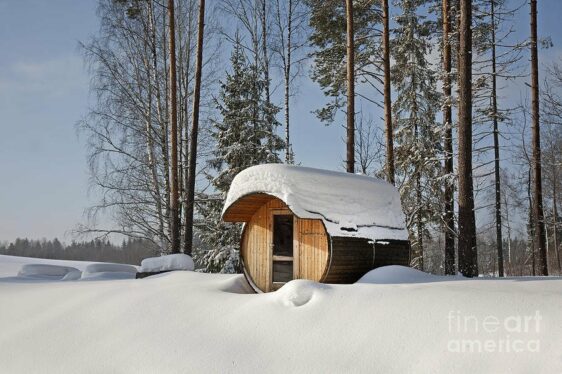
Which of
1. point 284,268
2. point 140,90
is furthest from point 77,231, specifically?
point 284,268

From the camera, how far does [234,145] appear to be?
17.5 metres

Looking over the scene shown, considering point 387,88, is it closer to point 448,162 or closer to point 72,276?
point 448,162

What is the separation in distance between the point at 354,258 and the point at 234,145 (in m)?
9.38

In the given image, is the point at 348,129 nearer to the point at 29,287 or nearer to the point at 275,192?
the point at 275,192

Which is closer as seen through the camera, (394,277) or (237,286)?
(394,277)

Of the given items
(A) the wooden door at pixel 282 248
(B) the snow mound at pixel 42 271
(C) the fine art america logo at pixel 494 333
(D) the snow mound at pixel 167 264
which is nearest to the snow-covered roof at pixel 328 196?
(A) the wooden door at pixel 282 248

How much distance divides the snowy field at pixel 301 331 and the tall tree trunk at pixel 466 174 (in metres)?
3.35

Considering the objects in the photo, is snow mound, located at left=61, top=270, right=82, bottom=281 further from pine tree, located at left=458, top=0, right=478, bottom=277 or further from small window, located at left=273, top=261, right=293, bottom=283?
pine tree, located at left=458, top=0, right=478, bottom=277

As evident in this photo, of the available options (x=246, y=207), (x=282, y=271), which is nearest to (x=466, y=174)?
(x=282, y=271)

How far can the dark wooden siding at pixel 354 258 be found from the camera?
883 cm

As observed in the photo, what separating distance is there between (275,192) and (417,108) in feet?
39.2

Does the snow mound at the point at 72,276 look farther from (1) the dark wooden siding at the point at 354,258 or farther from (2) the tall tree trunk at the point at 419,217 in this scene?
(2) the tall tree trunk at the point at 419,217

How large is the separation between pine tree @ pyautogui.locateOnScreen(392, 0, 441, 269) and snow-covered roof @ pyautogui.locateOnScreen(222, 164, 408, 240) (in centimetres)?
844

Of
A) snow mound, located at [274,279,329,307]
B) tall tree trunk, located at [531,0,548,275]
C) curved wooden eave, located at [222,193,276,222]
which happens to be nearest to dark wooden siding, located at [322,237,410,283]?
snow mound, located at [274,279,329,307]
